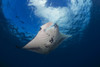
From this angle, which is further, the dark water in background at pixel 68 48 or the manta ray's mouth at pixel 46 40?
the dark water in background at pixel 68 48

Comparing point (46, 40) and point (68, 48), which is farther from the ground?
point (68, 48)

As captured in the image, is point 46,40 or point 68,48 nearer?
point 46,40

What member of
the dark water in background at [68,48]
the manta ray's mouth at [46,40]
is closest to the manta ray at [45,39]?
the manta ray's mouth at [46,40]

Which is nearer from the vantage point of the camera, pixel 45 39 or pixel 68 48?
pixel 45 39

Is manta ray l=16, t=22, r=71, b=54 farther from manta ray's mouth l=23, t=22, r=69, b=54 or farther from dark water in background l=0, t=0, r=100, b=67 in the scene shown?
dark water in background l=0, t=0, r=100, b=67

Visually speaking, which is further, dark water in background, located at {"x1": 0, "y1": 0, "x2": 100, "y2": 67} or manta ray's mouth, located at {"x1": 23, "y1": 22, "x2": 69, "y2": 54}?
dark water in background, located at {"x1": 0, "y1": 0, "x2": 100, "y2": 67}

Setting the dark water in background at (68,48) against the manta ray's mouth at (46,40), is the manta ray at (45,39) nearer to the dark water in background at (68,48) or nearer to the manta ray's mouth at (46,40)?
the manta ray's mouth at (46,40)

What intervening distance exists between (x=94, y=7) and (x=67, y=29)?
4.25 meters

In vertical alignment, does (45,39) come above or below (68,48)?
below

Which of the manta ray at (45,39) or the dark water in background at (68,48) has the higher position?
the dark water in background at (68,48)

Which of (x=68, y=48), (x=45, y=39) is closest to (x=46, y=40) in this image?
(x=45, y=39)

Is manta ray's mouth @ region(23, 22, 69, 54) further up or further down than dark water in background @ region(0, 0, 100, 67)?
further down

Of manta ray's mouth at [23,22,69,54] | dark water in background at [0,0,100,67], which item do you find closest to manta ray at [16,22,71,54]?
manta ray's mouth at [23,22,69,54]

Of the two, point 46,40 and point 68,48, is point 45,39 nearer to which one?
point 46,40
